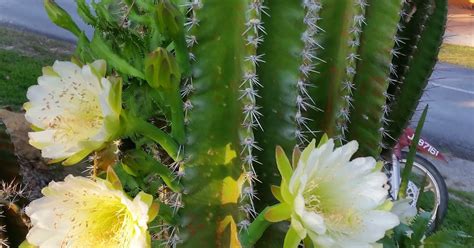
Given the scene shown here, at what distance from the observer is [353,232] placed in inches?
22.3

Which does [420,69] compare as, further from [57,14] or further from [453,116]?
[453,116]

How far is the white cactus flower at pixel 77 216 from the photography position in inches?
22.4

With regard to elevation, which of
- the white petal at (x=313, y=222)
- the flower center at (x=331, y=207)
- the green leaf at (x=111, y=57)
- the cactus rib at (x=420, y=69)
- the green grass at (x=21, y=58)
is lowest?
the green grass at (x=21, y=58)

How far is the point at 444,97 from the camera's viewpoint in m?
5.36

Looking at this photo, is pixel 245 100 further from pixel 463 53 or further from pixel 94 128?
pixel 463 53

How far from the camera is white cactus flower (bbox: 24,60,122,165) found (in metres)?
0.57

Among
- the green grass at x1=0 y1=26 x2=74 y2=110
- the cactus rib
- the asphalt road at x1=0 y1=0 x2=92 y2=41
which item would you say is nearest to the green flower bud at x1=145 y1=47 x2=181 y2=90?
the cactus rib

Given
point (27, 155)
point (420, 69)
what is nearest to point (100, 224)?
point (420, 69)

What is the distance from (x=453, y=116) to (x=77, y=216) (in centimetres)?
472

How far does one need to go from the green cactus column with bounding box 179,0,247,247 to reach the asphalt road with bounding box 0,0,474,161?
10.7ft

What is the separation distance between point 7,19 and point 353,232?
5.60 meters

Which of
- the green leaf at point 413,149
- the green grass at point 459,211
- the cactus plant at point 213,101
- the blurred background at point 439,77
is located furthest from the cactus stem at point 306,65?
the green grass at point 459,211

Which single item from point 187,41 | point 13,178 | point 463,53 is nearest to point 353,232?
point 187,41

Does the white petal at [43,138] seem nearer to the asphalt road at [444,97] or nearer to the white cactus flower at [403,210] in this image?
the white cactus flower at [403,210]
